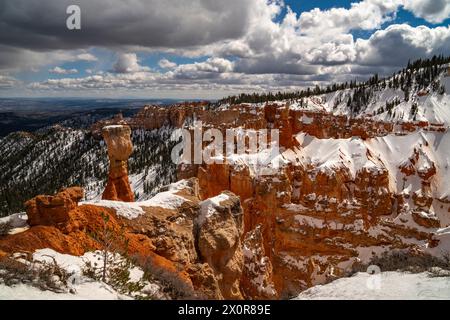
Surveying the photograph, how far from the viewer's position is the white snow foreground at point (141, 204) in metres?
16.4

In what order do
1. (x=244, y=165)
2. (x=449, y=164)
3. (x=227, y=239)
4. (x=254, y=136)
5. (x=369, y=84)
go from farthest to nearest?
1. (x=369, y=84)
2. (x=254, y=136)
3. (x=449, y=164)
4. (x=244, y=165)
5. (x=227, y=239)

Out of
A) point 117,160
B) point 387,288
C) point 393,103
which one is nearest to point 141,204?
point 117,160

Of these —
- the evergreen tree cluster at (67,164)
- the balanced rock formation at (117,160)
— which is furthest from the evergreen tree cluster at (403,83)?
the balanced rock formation at (117,160)

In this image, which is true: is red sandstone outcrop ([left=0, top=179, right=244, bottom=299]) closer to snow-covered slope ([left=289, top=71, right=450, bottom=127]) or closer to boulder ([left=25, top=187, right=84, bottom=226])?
boulder ([left=25, top=187, right=84, bottom=226])

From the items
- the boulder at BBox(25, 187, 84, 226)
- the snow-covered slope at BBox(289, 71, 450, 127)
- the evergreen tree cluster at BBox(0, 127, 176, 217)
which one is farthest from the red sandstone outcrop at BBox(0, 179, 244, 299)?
the evergreen tree cluster at BBox(0, 127, 176, 217)

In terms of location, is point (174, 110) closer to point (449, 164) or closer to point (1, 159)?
point (1, 159)

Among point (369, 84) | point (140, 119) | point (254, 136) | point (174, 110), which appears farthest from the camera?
point (140, 119)

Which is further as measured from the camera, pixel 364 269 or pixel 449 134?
pixel 449 134

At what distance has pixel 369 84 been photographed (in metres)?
104

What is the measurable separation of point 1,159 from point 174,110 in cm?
10066

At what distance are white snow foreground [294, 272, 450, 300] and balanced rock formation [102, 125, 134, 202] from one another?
1941cm

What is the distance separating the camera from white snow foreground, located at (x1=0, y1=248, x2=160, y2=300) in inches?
328

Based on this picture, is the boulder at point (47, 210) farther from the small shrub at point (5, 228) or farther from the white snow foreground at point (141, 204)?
the white snow foreground at point (141, 204)
